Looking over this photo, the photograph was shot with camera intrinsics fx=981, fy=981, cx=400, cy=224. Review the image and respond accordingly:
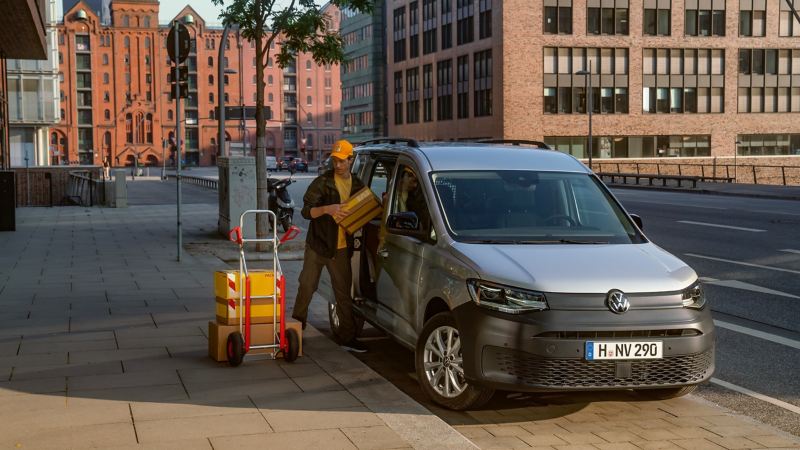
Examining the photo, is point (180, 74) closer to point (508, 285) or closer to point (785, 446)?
point (508, 285)

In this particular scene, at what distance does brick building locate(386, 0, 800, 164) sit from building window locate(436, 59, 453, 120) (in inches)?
130

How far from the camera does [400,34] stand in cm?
9000

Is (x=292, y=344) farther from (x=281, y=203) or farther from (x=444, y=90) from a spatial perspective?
(x=444, y=90)

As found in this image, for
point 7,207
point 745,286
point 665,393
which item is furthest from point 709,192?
point 665,393

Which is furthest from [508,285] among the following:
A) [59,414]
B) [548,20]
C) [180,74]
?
[548,20]

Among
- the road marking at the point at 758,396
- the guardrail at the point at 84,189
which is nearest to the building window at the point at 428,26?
the guardrail at the point at 84,189

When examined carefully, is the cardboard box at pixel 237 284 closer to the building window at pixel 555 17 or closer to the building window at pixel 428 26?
the building window at pixel 555 17

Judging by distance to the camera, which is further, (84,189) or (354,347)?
(84,189)

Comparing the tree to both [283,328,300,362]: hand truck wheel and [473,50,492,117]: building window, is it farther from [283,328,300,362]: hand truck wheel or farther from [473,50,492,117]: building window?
[473,50,492,117]: building window

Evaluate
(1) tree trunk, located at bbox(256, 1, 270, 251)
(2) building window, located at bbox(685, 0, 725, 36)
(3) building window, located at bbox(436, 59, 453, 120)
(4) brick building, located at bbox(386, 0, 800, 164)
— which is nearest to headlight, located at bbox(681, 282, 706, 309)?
(1) tree trunk, located at bbox(256, 1, 270, 251)

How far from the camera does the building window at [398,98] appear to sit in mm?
90500

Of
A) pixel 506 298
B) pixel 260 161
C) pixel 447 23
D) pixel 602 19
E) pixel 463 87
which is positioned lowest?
pixel 506 298

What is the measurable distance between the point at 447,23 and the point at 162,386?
7487 centimetres

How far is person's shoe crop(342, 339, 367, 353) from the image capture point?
8398mm
